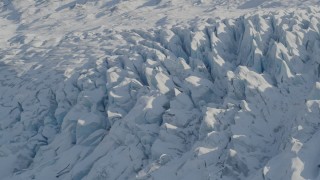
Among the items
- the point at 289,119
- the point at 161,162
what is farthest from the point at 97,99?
the point at 289,119

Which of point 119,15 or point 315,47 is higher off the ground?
point 315,47

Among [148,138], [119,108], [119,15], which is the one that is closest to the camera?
[148,138]

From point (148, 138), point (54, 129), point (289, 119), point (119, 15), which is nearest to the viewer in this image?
point (289, 119)

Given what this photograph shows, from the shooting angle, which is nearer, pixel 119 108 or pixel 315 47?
pixel 315 47

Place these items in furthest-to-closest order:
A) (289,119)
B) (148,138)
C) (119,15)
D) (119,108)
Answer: (119,15) → (119,108) → (148,138) → (289,119)

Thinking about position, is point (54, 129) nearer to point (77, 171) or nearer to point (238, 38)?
point (77, 171)

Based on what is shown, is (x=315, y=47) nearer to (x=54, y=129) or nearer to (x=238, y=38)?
(x=238, y=38)

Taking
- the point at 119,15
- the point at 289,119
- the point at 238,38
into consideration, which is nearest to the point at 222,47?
the point at 238,38
